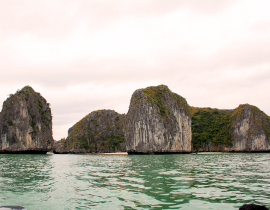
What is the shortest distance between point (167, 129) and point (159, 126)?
7356 mm

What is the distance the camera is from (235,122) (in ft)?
463

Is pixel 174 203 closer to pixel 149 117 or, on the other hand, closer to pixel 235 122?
pixel 149 117

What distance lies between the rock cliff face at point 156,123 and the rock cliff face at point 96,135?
7086cm

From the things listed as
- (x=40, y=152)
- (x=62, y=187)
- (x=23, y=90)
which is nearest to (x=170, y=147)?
(x=40, y=152)

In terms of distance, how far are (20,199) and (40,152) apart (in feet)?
329

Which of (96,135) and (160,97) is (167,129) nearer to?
(160,97)

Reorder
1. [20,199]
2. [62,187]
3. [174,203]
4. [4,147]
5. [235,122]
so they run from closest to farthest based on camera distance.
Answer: [174,203]
[20,199]
[62,187]
[4,147]
[235,122]

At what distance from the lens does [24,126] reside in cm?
9712

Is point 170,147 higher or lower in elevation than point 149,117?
lower

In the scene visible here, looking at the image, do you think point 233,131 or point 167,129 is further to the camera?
point 233,131

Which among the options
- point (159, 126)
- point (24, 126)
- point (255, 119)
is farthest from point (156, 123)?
point (255, 119)

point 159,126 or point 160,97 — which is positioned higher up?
Answer: point 160,97

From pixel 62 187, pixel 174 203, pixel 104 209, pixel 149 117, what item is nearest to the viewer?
pixel 104 209

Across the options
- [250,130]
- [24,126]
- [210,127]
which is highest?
[24,126]
